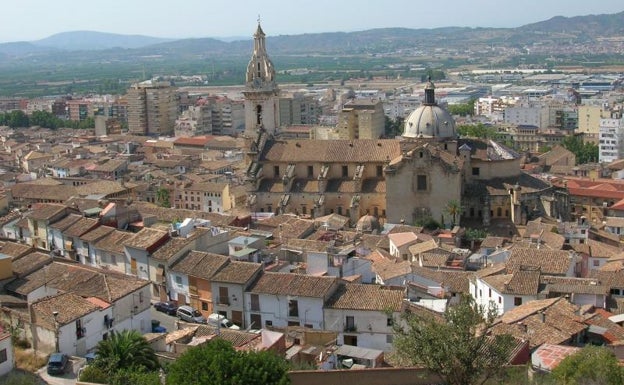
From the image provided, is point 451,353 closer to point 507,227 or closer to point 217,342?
point 217,342

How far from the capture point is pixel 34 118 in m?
143

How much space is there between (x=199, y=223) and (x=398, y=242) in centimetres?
953

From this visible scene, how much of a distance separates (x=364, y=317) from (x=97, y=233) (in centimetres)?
1536

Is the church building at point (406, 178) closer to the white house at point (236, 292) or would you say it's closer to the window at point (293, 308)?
the white house at point (236, 292)

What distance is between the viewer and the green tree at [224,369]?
1989 centimetres

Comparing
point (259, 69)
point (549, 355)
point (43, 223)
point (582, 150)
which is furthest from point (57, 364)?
point (582, 150)

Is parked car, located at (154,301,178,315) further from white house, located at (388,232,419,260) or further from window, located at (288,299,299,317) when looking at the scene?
white house, located at (388,232,419,260)

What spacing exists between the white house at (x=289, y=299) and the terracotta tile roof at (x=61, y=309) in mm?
6253

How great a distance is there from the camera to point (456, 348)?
20422mm

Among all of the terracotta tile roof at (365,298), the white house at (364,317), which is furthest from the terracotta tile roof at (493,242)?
the white house at (364,317)

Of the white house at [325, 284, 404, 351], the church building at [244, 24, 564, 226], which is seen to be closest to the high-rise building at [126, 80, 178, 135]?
the church building at [244, 24, 564, 226]

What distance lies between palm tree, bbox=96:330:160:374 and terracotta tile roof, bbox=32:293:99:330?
6.27ft

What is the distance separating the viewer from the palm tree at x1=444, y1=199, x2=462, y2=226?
49.6m

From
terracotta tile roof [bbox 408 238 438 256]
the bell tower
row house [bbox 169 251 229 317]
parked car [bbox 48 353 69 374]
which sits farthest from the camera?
the bell tower
